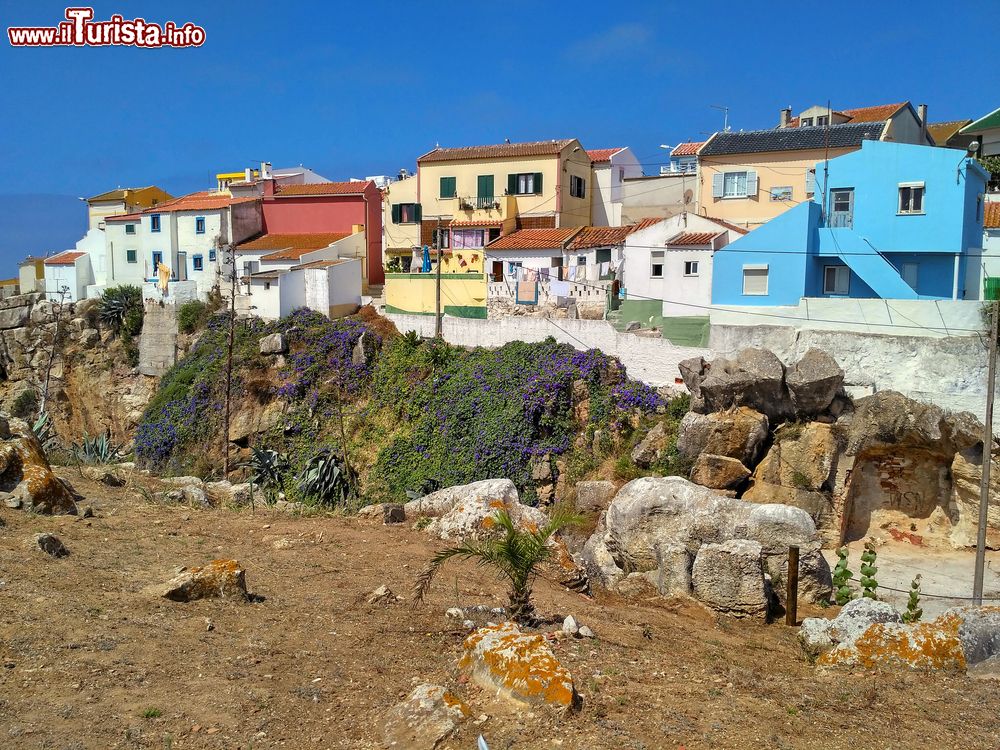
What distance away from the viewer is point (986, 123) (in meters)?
34.3

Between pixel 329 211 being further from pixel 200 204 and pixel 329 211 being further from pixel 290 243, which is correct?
pixel 200 204

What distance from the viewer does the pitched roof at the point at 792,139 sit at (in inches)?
1332

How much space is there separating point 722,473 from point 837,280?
9.46m

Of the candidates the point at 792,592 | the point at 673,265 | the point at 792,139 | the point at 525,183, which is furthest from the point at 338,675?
the point at 525,183

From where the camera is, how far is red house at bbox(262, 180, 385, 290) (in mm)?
44828

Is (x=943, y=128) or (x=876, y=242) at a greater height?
(x=943, y=128)

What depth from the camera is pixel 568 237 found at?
119 ft

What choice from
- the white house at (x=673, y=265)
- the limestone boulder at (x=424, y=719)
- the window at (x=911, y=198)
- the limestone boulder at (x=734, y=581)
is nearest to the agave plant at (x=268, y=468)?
the white house at (x=673, y=265)

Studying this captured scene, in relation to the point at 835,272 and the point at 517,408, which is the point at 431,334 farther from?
the point at 835,272

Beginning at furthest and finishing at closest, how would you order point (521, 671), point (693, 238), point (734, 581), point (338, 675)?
point (693, 238)
point (734, 581)
point (338, 675)
point (521, 671)

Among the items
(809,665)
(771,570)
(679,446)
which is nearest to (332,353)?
(679,446)

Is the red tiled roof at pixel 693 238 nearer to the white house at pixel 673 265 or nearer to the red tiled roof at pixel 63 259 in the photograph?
the white house at pixel 673 265

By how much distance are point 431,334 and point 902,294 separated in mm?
17507

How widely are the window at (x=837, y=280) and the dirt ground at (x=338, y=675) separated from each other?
1752 centimetres
